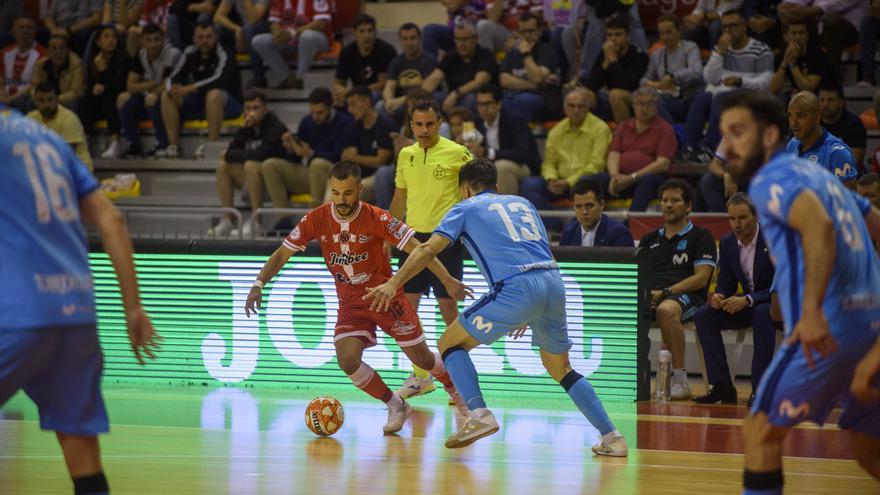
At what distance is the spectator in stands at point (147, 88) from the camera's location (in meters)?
16.7

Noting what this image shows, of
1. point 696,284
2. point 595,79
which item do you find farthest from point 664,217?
point 595,79

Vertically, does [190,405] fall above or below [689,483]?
below

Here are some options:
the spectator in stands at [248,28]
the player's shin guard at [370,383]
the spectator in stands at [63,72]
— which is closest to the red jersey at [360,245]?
the player's shin guard at [370,383]

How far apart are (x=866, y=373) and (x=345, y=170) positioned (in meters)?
5.03

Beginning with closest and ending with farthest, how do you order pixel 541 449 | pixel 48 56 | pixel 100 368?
pixel 100 368 < pixel 541 449 < pixel 48 56

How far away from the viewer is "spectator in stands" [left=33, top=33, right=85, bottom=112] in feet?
55.6

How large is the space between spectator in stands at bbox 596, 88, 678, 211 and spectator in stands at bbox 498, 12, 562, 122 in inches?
58.8

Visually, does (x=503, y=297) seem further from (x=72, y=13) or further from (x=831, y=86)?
(x=72, y=13)

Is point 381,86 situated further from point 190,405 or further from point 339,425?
point 339,425

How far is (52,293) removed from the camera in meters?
4.32

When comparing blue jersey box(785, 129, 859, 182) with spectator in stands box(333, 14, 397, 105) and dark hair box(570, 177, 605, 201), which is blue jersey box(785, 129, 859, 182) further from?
spectator in stands box(333, 14, 397, 105)

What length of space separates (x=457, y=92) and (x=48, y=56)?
247 inches

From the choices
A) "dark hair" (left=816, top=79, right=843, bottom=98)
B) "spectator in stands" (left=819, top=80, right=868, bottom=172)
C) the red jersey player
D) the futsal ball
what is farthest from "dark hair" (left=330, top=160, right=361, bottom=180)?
"dark hair" (left=816, top=79, right=843, bottom=98)

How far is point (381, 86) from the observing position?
15648 millimetres
